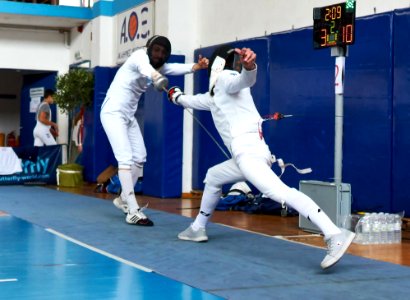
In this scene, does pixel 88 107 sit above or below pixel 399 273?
above

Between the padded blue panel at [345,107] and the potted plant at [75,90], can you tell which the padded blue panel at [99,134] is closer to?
the potted plant at [75,90]

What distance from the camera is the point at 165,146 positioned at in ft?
34.4

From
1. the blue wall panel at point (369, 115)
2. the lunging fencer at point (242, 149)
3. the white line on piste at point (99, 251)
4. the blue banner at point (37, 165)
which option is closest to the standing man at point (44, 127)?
the blue banner at point (37, 165)

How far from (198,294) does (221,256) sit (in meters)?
1.24

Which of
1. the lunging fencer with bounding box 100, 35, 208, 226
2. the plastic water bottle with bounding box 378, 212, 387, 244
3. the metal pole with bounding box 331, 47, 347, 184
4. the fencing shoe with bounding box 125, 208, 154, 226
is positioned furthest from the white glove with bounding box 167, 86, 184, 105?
the plastic water bottle with bounding box 378, 212, 387, 244

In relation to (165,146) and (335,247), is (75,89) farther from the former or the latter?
(335,247)

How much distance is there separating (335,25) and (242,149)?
2.12 metres

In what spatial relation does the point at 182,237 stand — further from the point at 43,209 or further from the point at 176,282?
the point at 43,209

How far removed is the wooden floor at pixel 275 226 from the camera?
5570 millimetres

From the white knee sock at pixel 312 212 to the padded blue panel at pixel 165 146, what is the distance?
19.1ft

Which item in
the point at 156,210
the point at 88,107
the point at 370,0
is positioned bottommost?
the point at 156,210

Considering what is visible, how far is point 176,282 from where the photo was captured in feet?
13.8

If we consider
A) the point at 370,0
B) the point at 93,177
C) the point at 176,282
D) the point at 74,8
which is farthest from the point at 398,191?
the point at 74,8

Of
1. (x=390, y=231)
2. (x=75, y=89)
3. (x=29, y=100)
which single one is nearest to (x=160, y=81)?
(x=390, y=231)
